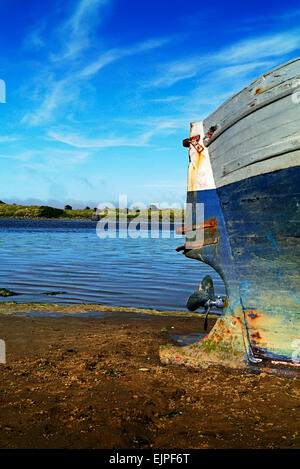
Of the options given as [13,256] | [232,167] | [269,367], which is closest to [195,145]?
[232,167]

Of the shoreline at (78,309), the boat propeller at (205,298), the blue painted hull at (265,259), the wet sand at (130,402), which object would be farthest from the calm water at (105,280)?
the blue painted hull at (265,259)

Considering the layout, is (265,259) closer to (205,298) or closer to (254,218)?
(254,218)

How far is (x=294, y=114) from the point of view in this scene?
3436 mm

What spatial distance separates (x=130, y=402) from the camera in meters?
3.26

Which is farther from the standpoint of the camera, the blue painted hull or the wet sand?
the blue painted hull

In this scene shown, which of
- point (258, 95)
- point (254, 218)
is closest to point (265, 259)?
point (254, 218)

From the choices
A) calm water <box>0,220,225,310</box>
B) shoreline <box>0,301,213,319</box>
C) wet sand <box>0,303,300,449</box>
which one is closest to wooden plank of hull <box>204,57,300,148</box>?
wet sand <box>0,303,300,449</box>

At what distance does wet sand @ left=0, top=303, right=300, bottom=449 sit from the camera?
106 inches

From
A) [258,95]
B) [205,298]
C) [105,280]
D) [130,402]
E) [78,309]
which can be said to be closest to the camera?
[130,402]

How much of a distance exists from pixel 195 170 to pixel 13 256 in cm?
1398

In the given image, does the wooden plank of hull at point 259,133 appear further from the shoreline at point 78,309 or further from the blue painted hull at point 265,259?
the shoreline at point 78,309

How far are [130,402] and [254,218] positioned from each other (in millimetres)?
2277

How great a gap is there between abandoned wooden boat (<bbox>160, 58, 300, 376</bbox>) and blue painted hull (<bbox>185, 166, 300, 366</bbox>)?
0.01m

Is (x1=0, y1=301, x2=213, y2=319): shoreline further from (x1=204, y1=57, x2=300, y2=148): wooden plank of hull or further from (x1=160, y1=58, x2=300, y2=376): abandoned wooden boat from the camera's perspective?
(x1=204, y1=57, x2=300, y2=148): wooden plank of hull
